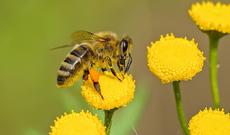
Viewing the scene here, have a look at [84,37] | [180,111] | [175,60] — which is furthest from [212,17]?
[84,37]

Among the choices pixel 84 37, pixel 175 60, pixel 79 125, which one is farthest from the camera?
pixel 84 37

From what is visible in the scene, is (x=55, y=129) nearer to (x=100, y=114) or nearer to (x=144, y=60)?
(x=100, y=114)

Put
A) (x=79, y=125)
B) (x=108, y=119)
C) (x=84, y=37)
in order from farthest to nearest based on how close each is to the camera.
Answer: (x=84, y=37)
(x=108, y=119)
(x=79, y=125)

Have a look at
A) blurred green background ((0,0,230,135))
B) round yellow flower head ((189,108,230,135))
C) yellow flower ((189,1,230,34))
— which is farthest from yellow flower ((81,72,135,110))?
blurred green background ((0,0,230,135))

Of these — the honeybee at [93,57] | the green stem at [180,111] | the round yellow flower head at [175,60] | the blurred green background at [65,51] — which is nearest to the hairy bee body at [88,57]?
the honeybee at [93,57]

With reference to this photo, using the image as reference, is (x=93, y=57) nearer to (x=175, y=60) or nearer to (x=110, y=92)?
(x=110, y=92)

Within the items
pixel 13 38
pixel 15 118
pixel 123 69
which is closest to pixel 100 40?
pixel 123 69

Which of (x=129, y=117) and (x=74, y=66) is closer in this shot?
(x=74, y=66)
